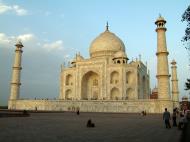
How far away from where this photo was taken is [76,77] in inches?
1497

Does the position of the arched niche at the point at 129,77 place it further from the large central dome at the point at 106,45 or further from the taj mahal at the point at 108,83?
the large central dome at the point at 106,45

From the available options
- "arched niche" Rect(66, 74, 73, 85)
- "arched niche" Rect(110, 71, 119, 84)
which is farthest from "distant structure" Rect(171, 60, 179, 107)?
"arched niche" Rect(66, 74, 73, 85)

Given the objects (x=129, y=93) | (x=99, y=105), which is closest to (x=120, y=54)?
(x=129, y=93)

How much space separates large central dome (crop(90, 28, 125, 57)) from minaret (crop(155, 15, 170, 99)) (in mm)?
12555

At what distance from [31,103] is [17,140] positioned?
30.5 metres

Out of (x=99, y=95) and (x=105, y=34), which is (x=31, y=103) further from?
(x=105, y=34)

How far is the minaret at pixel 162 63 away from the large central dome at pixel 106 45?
12555mm

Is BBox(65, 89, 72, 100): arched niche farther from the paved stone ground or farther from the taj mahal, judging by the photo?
the paved stone ground

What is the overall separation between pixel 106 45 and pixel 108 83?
8211mm

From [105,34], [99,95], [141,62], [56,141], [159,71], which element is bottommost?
[56,141]

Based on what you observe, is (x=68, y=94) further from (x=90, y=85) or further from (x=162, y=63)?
(x=162, y=63)

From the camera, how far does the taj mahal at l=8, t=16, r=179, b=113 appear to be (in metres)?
28.5

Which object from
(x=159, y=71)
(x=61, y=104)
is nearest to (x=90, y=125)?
(x=159, y=71)

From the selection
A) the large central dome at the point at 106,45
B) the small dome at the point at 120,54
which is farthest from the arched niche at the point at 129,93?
the large central dome at the point at 106,45
